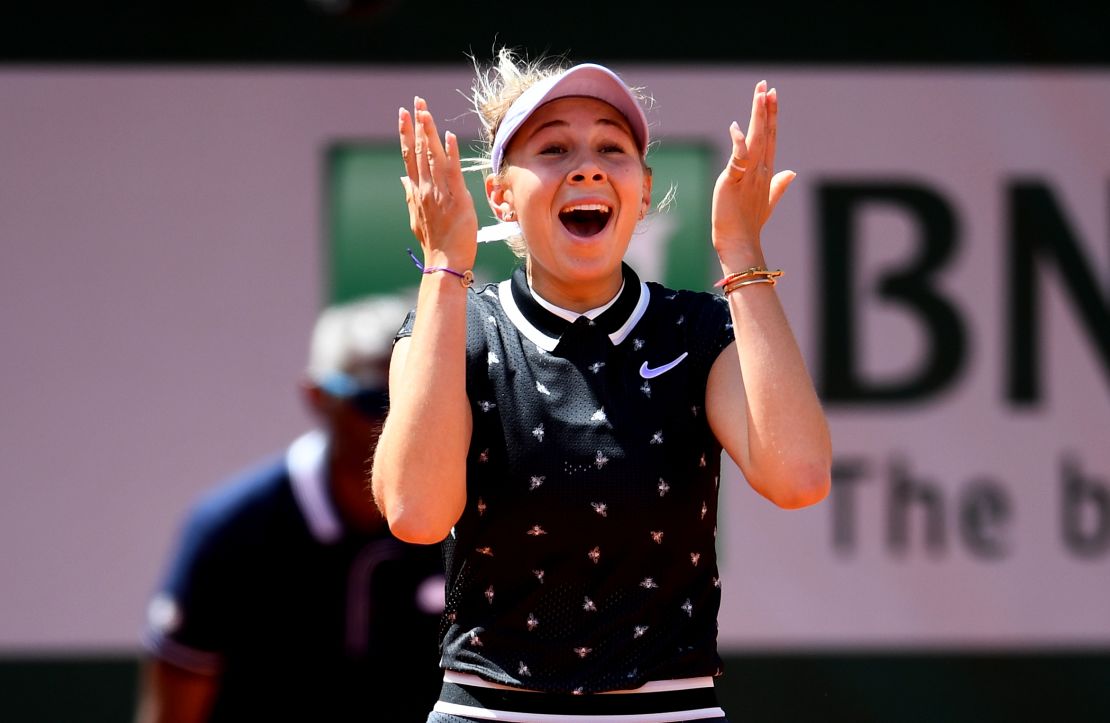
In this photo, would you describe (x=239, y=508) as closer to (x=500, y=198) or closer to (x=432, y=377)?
(x=500, y=198)

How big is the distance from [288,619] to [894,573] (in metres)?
2.41

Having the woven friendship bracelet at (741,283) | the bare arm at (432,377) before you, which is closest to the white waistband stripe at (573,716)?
the bare arm at (432,377)

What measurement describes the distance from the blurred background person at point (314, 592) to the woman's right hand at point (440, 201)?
51.9 inches

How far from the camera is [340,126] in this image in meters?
5.14

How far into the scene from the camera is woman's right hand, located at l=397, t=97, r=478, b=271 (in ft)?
6.66

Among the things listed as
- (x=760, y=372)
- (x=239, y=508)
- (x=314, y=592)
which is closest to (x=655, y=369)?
(x=760, y=372)

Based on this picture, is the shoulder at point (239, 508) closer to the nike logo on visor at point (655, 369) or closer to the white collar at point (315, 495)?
the white collar at point (315, 495)

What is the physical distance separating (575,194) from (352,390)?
1.51 meters

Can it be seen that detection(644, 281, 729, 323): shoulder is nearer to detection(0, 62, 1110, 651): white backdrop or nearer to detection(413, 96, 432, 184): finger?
detection(413, 96, 432, 184): finger

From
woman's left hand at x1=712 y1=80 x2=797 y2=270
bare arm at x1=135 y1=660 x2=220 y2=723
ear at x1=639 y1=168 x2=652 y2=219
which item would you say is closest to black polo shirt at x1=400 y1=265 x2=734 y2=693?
woman's left hand at x1=712 y1=80 x2=797 y2=270

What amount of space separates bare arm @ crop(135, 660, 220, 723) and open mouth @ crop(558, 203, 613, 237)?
1643 mm

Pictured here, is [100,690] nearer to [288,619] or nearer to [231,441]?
[231,441]

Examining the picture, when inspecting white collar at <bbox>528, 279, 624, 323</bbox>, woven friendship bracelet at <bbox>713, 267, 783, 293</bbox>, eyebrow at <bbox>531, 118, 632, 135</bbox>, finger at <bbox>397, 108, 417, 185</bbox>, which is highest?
eyebrow at <bbox>531, 118, 632, 135</bbox>

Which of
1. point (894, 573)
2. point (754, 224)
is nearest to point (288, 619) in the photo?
point (754, 224)
